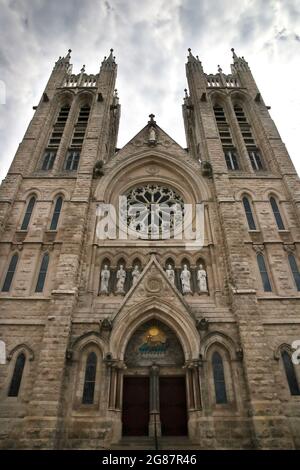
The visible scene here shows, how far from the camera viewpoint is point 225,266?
13.2 m

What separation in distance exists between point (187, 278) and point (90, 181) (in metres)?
7.39

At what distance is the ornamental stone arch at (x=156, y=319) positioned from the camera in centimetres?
1088

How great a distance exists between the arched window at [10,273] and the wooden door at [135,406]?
20.6 ft

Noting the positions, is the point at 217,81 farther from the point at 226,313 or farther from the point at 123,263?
the point at 226,313

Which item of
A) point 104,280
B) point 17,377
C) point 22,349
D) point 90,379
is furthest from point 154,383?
point 22,349

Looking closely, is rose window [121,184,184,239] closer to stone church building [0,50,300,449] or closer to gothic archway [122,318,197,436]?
stone church building [0,50,300,449]

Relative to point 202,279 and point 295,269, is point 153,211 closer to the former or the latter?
point 202,279

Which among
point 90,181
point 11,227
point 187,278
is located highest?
point 90,181

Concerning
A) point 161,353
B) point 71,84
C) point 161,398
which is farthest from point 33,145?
point 161,398

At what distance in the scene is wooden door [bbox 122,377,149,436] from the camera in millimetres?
10328

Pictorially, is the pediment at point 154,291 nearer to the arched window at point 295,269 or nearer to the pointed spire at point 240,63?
the arched window at point 295,269

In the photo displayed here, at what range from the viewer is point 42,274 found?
13.0 meters

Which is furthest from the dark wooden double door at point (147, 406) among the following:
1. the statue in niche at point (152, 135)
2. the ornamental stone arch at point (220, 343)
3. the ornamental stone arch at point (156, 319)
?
the statue in niche at point (152, 135)

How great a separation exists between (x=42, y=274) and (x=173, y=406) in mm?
7556
